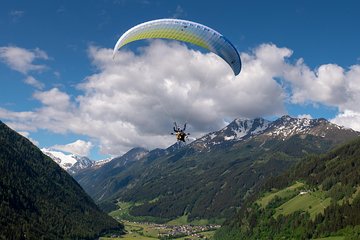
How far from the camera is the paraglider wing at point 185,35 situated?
49438 millimetres

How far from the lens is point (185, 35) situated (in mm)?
50625

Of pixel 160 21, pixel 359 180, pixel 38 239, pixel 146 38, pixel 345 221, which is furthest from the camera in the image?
pixel 359 180

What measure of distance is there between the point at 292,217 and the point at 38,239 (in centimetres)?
Answer: 11182

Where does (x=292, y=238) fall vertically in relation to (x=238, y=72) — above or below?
below

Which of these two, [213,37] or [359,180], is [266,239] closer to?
[359,180]

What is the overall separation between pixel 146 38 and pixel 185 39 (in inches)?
193

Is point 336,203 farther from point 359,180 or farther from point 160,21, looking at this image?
point 160,21

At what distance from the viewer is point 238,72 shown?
181 feet

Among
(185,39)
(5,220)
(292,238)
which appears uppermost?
(185,39)

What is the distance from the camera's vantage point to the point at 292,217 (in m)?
199

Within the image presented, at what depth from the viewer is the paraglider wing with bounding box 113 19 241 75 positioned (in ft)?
162

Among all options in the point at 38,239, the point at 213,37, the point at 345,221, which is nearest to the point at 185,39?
the point at 213,37

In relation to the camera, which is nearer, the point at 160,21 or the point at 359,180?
the point at 160,21

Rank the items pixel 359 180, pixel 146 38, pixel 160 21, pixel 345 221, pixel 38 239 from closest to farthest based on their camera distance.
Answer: pixel 160 21
pixel 146 38
pixel 345 221
pixel 38 239
pixel 359 180
